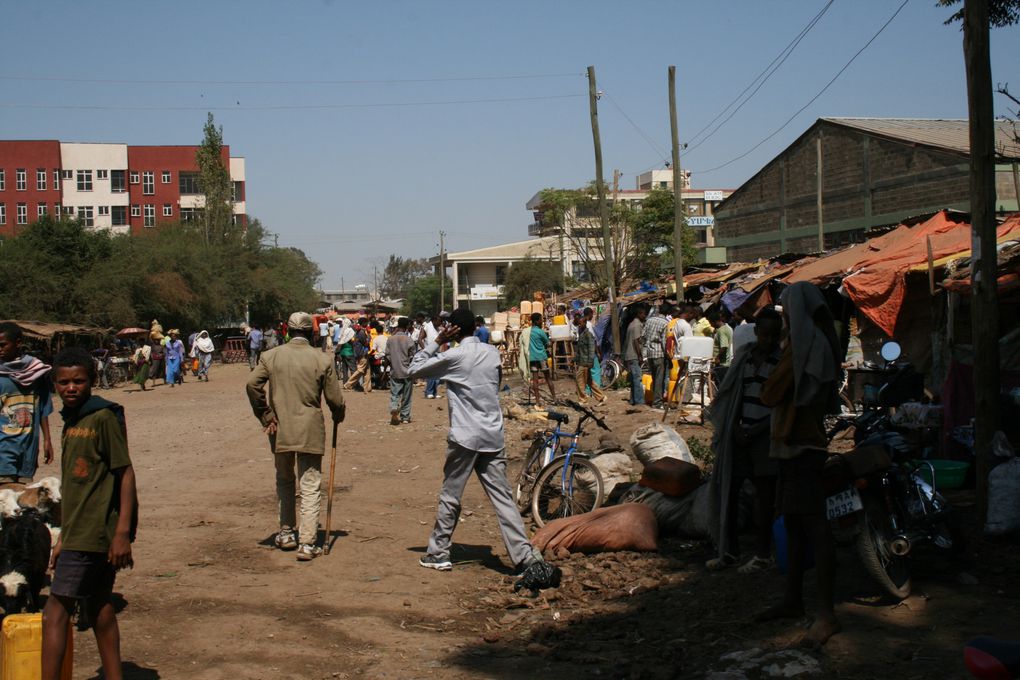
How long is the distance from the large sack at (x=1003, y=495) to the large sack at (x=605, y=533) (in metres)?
2.45

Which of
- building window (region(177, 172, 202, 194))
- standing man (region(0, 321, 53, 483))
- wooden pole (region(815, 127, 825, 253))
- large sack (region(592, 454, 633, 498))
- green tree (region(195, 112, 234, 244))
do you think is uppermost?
building window (region(177, 172, 202, 194))

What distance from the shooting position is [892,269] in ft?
43.0

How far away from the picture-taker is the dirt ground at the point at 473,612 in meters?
5.04

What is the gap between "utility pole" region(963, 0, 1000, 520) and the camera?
641 cm

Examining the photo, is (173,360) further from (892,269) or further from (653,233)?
(653,233)

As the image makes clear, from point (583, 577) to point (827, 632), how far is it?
246 centimetres

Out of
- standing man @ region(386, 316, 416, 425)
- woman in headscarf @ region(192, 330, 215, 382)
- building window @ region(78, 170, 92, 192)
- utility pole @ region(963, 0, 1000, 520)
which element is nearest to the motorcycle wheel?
utility pole @ region(963, 0, 1000, 520)

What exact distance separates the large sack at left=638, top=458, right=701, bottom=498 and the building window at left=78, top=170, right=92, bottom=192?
81874 millimetres

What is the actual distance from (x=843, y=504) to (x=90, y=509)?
3910mm

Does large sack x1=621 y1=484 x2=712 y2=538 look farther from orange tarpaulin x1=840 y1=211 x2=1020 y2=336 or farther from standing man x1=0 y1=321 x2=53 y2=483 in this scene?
orange tarpaulin x1=840 y1=211 x2=1020 y2=336

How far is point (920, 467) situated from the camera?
6336 mm

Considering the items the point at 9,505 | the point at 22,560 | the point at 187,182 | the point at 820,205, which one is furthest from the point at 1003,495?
the point at 187,182

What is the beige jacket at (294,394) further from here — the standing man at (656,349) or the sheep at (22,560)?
the standing man at (656,349)

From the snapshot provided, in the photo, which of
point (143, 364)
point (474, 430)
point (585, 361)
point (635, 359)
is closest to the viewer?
point (474, 430)
